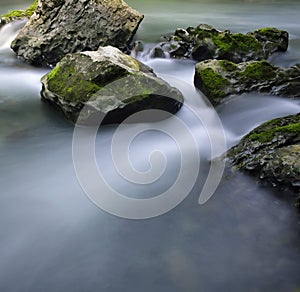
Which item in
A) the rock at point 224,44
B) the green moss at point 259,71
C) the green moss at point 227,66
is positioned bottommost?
the rock at point 224,44

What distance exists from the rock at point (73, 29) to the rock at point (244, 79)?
3.25 metres

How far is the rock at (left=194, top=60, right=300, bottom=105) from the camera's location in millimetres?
6922

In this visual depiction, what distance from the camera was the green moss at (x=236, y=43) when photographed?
9.11 meters

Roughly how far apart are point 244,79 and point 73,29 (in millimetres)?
4701

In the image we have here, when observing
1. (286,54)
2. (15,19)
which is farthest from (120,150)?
(15,19)

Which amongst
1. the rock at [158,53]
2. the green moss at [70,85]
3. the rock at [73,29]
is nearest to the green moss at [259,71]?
the green moss at [70,85]

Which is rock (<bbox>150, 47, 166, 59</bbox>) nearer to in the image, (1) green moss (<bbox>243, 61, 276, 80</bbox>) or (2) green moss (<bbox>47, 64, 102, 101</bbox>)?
(1) green moss (<bbox>243, 61, 276, 80</bbox>)

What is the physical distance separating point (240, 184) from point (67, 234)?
2.15 meters

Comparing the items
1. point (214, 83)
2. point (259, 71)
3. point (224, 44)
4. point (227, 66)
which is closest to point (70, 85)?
point (214, 83)

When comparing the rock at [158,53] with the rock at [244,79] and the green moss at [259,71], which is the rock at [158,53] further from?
the green moss at [259,71]

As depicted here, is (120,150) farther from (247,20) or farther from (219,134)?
(247,20)

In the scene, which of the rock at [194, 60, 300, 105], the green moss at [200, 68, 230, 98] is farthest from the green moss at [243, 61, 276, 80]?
the green moss at [200, 68, 230, 98]

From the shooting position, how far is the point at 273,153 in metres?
4.52

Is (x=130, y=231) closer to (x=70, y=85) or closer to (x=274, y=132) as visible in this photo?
(x=274, y=132)
